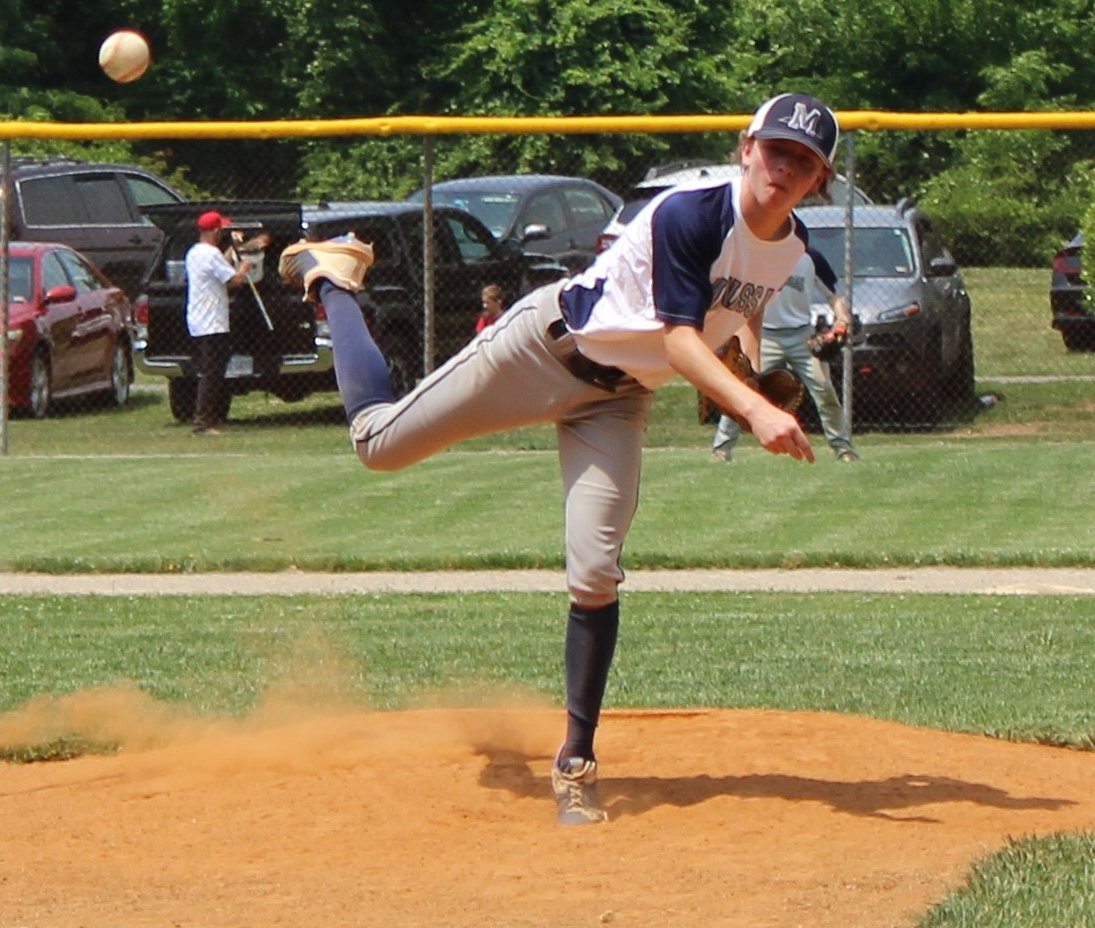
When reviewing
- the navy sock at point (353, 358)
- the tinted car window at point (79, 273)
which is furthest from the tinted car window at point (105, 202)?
the navy sock at point (353, 358)

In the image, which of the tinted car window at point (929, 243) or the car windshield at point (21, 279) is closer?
the tinted car window at point (929, 243)

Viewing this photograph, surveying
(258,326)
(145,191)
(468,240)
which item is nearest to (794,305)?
(468,240)

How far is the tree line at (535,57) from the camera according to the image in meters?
33.1

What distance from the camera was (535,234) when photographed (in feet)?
58.0

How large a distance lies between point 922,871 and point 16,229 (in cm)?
1791

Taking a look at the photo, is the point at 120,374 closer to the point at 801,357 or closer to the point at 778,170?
Answer: the point at 801,357

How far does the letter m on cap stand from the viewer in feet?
17.5

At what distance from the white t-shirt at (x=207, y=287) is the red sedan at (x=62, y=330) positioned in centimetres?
193

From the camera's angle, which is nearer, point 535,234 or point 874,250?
point 874,250

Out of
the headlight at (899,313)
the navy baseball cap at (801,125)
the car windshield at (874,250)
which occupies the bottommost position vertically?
the headlight at (899,313)

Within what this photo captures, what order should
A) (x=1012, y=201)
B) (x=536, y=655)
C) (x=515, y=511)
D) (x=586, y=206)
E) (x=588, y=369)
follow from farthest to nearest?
(x=586, y=206) < (x=1012, y=201) < (x=515, y=511) < (x=536, y=655) < (x=588, y=369)

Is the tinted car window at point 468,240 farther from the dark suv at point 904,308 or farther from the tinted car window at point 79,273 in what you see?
the tinted car window at point 79,273

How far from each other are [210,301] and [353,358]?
11.0m

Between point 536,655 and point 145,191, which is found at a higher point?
point 145,191
